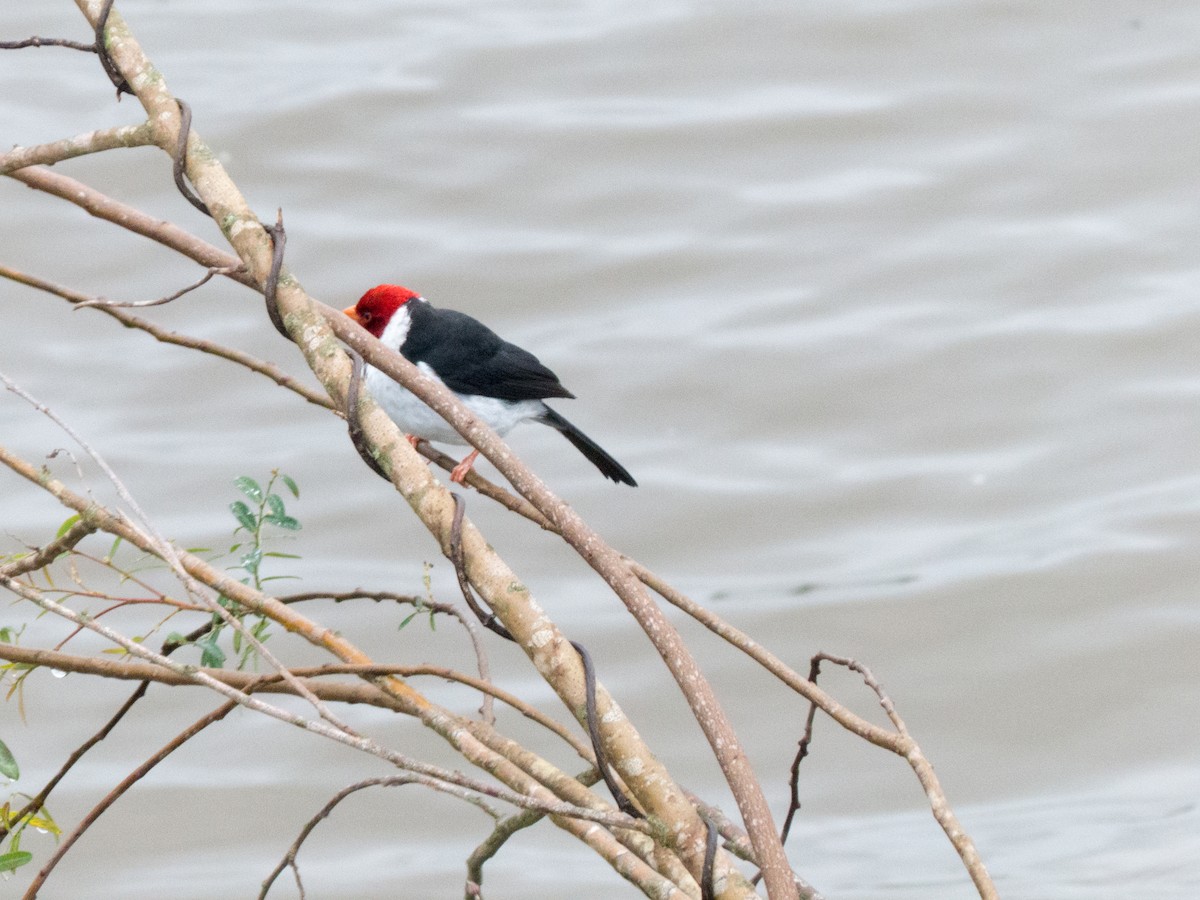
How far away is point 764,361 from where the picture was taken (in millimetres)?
7371

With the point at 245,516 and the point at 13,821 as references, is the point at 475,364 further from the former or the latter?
the point at 13,821

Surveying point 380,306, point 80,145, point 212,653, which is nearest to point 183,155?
point 80,145

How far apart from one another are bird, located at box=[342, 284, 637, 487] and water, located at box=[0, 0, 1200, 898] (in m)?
1.27

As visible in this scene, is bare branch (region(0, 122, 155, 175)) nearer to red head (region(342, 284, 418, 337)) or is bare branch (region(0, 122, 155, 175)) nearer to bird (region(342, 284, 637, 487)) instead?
bird (region(342, 284, 637, 487))

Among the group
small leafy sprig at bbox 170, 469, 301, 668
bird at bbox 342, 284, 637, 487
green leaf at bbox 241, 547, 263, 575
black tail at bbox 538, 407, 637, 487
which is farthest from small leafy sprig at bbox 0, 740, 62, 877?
black tail at bbox 538, 407, 637, 487

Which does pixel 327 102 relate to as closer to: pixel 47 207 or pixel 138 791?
pixel 47 207

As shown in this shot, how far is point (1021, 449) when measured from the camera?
22.3ft

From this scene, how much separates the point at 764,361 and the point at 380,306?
9.43ft

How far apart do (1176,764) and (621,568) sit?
3.89 meters

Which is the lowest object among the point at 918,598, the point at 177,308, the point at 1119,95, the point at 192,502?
the point at 918,598

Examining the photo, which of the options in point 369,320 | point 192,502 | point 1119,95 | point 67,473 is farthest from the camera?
point 1119,95

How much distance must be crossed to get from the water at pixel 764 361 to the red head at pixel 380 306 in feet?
4.30

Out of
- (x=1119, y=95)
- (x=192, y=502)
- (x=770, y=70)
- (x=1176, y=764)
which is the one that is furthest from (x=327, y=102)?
(x=1176, y=764)

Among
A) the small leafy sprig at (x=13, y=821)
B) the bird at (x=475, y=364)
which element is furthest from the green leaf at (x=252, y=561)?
the bird at (x=475, y=364)
